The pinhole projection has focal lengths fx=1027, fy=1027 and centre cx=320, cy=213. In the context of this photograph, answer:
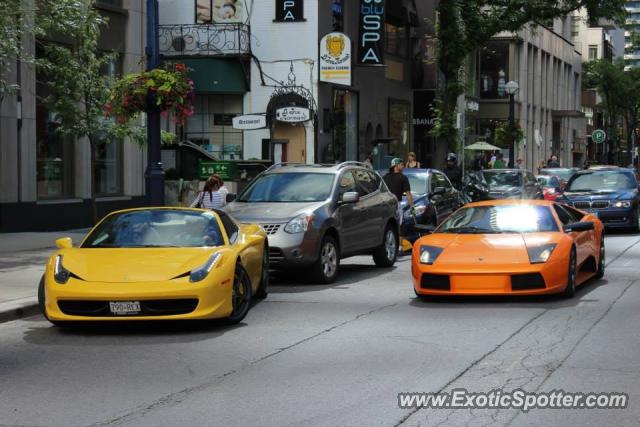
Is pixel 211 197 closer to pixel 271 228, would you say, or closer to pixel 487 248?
pixel 271 228

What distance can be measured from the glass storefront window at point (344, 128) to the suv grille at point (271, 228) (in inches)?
764

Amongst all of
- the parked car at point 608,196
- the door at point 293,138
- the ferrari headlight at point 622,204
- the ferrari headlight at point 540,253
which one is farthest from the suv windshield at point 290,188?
the door at point 293,138

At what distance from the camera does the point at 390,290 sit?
1452cm

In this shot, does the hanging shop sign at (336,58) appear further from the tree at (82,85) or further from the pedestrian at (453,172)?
the tree at (82,85)

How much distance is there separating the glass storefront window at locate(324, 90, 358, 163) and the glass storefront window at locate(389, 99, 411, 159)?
3973mm

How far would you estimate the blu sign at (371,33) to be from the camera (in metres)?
35.6

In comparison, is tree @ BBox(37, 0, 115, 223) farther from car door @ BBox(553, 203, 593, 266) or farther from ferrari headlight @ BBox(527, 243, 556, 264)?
ferrari headlight @ BBox(527, 243, 556, 264)

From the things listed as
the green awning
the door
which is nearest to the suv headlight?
the door

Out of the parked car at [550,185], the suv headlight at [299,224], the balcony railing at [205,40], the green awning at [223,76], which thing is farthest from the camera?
the green awning at [223,76]

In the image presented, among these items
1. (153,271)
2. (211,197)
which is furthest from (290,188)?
(153,271)

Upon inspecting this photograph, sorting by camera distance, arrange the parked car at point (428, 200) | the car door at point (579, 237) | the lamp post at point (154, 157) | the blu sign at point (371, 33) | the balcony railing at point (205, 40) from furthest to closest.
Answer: the blu sign at point (371, 33)
the balcony railing at point (205, 40)
the parked car at point (428, 200)
the lamp post at point (154, 157)
the car door at point (579, 237)

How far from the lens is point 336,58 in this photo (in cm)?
3231

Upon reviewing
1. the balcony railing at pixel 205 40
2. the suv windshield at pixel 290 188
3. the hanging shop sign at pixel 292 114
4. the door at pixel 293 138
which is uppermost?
the balcony railing at pixel 205 40

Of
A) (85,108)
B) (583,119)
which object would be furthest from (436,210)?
(583,119)
